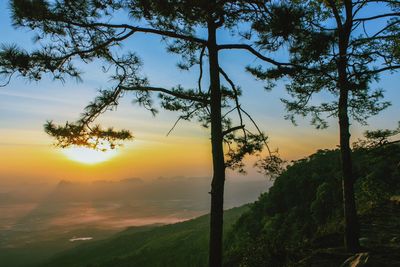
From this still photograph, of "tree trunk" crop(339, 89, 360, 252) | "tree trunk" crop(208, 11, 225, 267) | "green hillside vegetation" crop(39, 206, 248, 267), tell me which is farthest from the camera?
"green hillside vegetation" crop(39, 206, 248, 267)

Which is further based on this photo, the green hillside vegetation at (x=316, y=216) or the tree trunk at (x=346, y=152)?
the green hillside vegetation at (x=316, y=216)

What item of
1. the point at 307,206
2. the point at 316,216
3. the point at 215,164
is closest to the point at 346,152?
the point at 215,164

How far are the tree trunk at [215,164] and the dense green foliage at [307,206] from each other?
6.24ft

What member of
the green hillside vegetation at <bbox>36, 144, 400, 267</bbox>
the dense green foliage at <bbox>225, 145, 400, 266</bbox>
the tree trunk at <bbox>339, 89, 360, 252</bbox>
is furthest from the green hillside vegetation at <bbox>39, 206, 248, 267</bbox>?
the tree trunk at <bbox>339, 89, 360, 252</bbox>

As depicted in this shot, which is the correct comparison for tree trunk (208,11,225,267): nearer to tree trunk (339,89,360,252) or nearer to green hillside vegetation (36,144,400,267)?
green hillside vegetation (36,144,400,267)

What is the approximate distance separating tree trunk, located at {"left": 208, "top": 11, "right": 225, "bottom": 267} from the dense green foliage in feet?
6.24

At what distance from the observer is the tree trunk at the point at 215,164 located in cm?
930

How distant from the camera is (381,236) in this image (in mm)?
11375

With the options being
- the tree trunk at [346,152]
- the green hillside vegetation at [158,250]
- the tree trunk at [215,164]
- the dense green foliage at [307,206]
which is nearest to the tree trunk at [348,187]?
the tree trunk at [346,152]

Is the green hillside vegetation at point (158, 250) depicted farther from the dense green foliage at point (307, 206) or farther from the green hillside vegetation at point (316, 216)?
the dense green foliage at point (307, 206)

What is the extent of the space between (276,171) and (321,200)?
19.6 metres

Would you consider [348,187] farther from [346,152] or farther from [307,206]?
[307,206]

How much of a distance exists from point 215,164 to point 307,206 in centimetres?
2618

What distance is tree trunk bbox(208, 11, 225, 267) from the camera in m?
9.30
